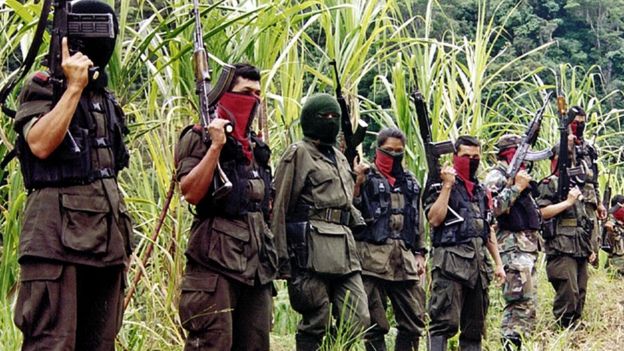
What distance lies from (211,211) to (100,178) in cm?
93

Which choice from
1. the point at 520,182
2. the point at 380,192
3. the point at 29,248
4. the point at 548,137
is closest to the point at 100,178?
the point at 29,248

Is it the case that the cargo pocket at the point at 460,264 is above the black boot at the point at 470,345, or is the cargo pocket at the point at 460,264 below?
above

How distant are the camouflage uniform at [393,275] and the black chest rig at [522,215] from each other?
38.0 inches

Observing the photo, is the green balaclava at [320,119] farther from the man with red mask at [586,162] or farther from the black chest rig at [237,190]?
the man with red mask at [586,162]

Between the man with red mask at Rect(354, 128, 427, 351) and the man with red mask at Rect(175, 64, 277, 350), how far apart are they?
175 centimetres

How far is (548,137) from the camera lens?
33.1 ft

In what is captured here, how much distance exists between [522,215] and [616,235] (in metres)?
4.90

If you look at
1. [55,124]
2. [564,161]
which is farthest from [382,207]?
[55,124]

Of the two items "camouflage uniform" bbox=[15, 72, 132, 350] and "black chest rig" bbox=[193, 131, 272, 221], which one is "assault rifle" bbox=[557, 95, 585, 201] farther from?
"camouflage uniform" bbox=[15, 72, 132, 350]

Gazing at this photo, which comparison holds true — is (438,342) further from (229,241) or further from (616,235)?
(616,235)

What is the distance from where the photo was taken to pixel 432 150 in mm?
5898

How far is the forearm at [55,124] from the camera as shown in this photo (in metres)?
2.78

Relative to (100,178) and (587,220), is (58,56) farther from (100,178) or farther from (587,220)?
(587,220)

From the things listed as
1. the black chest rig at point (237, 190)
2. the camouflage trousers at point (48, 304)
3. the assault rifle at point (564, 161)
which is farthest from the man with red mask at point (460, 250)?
the camouflage trousers at point (48, 304)
